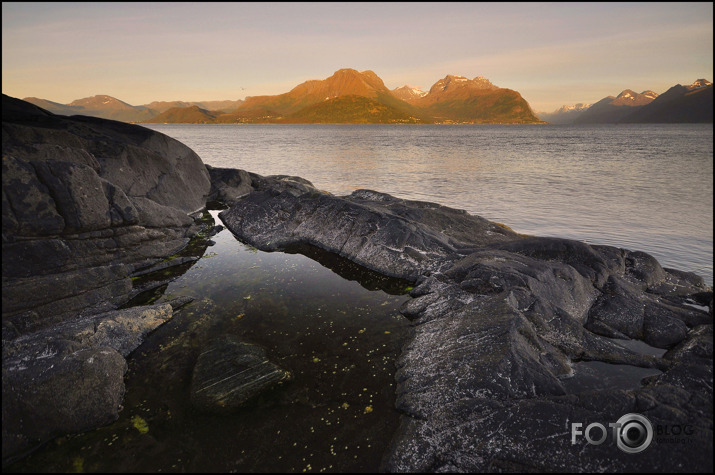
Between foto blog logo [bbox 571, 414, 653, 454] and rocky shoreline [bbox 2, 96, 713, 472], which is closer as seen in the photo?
foto blog logo [bbox 571, 414, 653, 454]

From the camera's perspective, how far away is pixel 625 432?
5988 mm

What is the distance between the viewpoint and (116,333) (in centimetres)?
996

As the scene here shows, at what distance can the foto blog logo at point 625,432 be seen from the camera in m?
5.77

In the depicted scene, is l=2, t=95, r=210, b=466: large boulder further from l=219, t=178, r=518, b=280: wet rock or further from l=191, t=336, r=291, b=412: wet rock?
l=219, t=178, r=518, b=280: wet rock

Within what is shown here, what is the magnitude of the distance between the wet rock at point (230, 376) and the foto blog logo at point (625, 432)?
6.43m

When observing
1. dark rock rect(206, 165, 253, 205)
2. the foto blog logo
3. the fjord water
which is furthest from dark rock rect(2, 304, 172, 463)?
the fjord water

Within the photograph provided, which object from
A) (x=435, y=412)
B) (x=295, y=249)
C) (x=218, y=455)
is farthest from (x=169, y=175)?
(x=435, y=412)

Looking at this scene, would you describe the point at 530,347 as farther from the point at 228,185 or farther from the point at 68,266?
the point at 228,185

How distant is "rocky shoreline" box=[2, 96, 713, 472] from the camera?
6438 mm

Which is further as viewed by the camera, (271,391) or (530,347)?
(530,347)

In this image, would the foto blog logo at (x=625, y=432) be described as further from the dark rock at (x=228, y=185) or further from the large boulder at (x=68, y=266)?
the dark rock at (x=228, y=185)

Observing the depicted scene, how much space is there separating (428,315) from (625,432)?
581cm

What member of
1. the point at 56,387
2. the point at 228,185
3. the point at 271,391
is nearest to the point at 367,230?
the point at 271,391

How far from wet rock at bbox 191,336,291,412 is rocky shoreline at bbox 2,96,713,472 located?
0.14m
